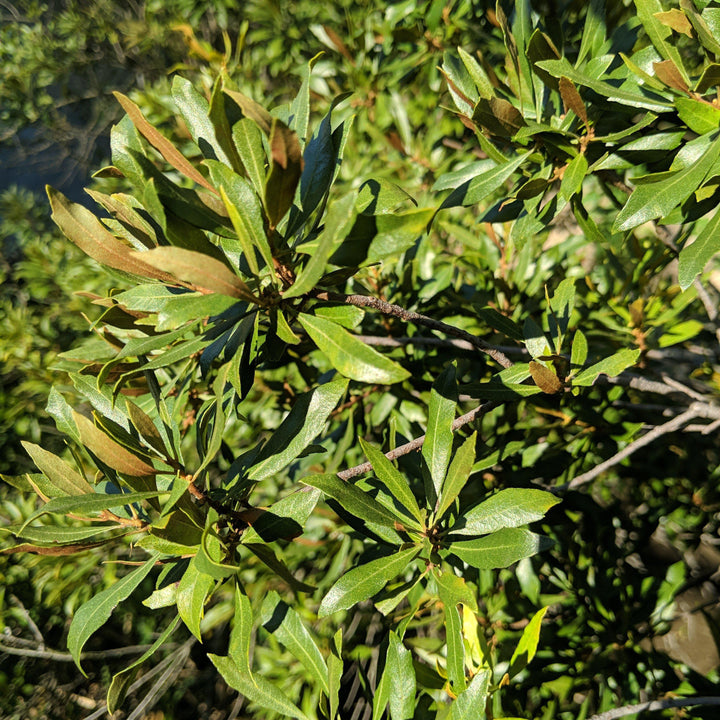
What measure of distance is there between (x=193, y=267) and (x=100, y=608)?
531mm

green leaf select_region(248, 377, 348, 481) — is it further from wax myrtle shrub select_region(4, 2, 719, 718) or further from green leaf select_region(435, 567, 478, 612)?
green leaf select_region(435, 567, 478, 612)

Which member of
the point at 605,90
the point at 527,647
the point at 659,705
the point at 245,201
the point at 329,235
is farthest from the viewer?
the point at 659,705

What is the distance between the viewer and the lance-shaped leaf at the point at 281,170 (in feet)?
1.75

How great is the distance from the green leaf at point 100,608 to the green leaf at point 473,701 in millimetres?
452

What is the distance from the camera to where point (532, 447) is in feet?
4.09

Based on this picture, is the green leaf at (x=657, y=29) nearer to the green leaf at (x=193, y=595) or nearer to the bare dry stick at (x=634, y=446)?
the bare dry stick at (x=634, y=446)

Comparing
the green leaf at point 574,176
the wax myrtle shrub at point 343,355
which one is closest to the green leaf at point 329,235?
the wax myrtle shrub at point 343,355

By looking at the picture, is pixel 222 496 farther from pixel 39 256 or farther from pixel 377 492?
pixel 39 256

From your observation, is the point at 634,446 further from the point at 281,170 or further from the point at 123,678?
the point at 123,678

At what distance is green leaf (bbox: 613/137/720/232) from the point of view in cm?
69

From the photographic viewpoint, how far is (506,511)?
30.1 inches

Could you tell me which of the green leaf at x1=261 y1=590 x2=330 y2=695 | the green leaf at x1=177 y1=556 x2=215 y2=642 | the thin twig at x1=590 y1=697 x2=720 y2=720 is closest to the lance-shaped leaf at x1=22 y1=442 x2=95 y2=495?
the green leaf at x1=177 y1=556 x2=215 y2=642

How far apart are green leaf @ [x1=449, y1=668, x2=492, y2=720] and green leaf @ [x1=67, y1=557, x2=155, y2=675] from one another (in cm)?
45

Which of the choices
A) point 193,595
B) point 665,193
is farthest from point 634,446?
point 193,595
